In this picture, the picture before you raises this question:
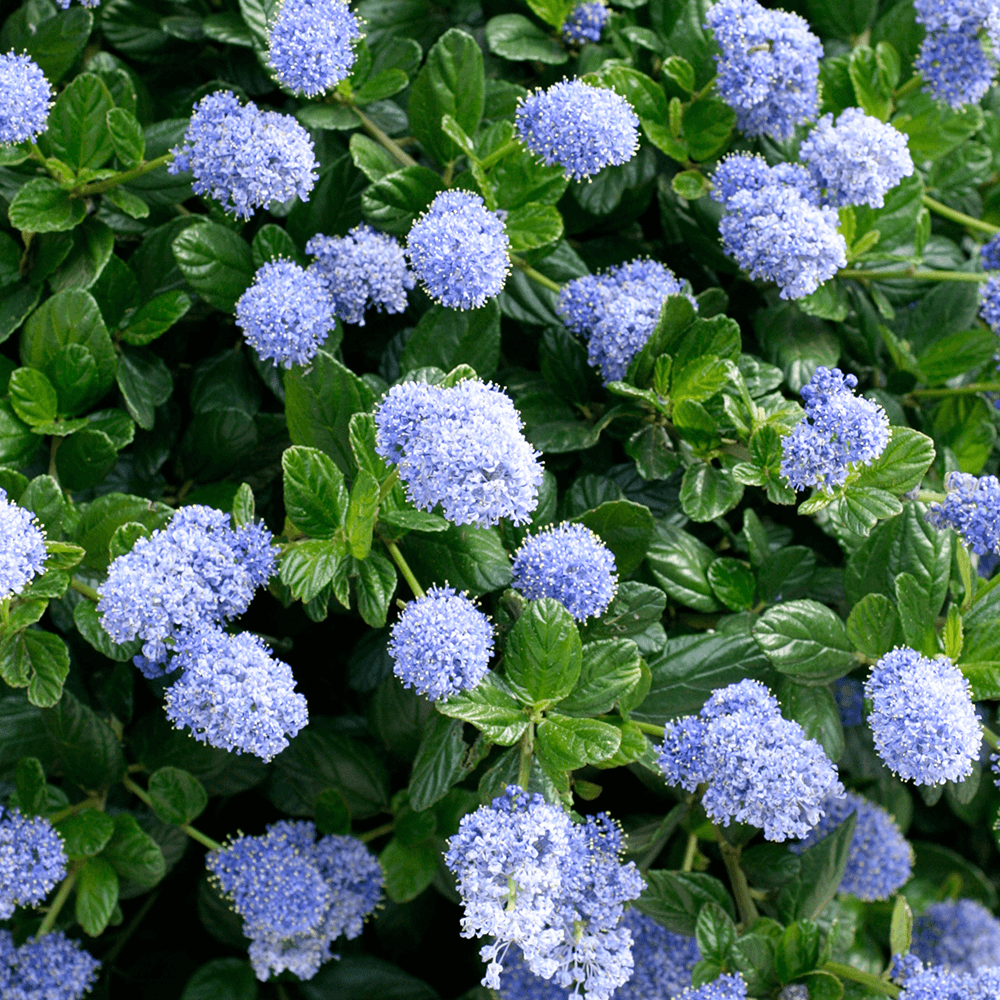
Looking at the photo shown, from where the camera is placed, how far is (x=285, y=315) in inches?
53.4

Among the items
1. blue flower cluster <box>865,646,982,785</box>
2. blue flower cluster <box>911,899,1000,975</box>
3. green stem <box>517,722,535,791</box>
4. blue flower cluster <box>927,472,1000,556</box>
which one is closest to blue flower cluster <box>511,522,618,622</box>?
green stem <box>517,722,535,791</box>

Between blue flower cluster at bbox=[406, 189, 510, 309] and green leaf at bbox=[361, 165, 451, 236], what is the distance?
0.11 m

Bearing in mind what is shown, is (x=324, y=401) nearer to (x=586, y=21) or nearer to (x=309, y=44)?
(x=309, y=44)

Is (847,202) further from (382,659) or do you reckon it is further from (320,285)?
(382,659)

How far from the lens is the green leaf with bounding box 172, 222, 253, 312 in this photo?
142 cm

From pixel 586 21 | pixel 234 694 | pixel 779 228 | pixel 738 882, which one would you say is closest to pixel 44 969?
pixel 234 694

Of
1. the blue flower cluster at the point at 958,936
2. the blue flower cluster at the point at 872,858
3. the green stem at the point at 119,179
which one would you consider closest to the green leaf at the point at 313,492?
the green stem at the point at 119,179

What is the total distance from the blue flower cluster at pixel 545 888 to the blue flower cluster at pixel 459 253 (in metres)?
0.63

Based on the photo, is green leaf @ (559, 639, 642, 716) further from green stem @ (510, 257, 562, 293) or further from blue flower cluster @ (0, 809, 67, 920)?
blue flower cluster @ (0, 809, 67, 920)

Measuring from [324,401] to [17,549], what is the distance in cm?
42

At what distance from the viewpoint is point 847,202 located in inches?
60.7

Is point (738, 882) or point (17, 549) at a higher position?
point (17, 549)

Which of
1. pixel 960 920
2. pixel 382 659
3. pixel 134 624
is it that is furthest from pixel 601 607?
pixel 960 920

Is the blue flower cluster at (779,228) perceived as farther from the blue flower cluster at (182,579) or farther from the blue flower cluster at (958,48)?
the blue flower cluster at (182,579)
